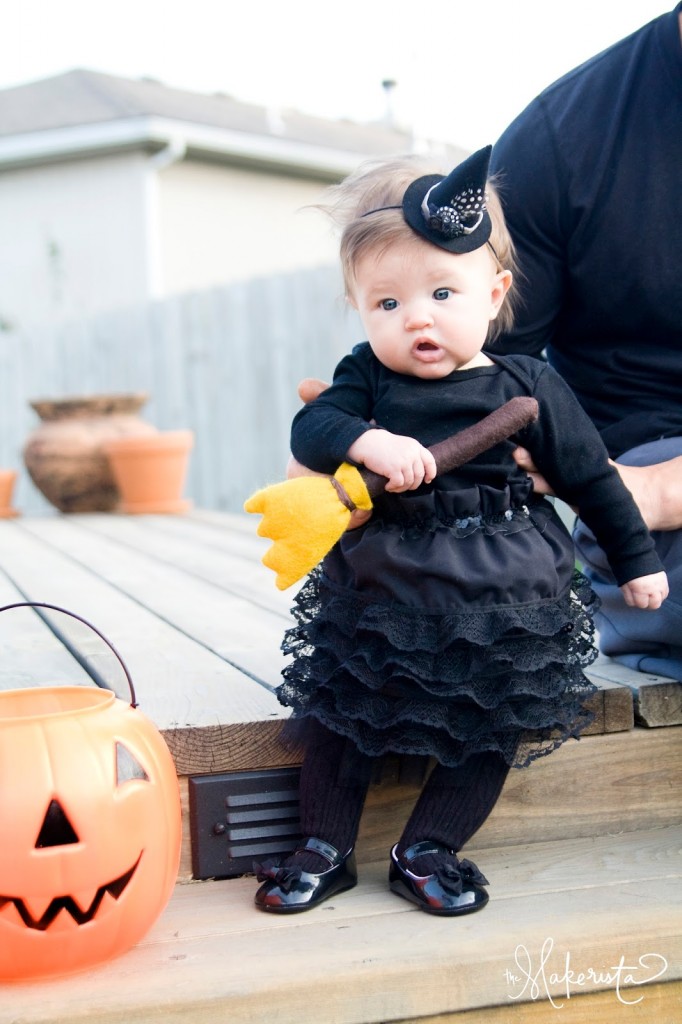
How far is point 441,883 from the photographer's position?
1.46 m

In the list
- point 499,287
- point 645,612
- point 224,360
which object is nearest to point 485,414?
point 499,287

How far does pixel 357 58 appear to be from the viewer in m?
16.4

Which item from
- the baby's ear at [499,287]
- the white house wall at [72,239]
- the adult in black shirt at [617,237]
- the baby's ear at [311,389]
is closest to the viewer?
the baby's ear at [499,287]

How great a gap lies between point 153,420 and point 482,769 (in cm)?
678

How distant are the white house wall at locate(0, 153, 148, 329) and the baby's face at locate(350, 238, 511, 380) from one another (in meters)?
9.57

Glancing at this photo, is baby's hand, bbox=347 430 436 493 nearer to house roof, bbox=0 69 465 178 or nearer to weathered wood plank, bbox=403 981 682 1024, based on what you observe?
weathered wood plank, bbox=403 981 682 1024

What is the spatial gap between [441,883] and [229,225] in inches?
419

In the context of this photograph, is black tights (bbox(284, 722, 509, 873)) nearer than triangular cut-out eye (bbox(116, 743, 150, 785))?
No

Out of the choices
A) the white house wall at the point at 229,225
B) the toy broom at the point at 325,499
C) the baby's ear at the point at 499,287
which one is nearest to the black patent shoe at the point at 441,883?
the toy broom at the point at 325,499

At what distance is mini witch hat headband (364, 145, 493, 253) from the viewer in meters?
1.46

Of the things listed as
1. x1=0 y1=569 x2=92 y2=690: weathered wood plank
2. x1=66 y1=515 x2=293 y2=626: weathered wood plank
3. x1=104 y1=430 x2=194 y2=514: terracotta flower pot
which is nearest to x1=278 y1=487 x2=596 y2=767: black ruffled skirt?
x1=0 y1=569 x2=92 y2=690: weathered wood plank

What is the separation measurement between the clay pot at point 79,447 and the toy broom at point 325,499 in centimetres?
462

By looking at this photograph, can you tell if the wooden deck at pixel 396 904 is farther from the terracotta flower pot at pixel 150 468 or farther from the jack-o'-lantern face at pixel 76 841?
the terracotta flower pot at pixel 150 468

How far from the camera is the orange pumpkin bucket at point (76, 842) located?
1.28m
